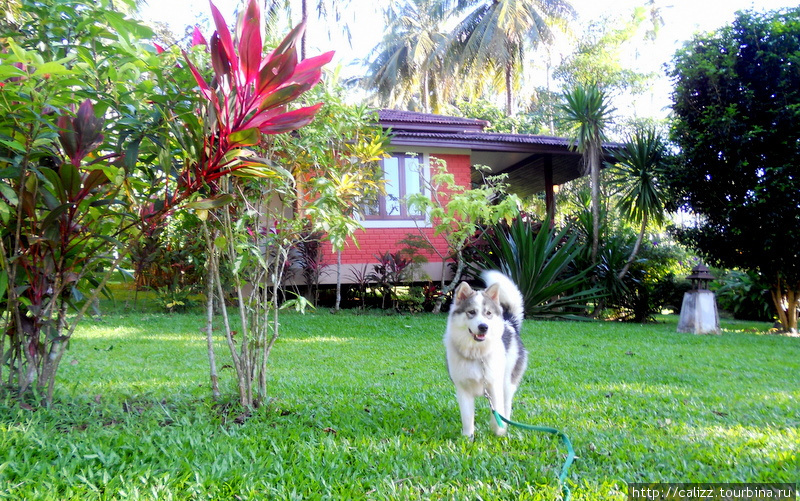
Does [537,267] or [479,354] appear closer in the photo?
[479,354]

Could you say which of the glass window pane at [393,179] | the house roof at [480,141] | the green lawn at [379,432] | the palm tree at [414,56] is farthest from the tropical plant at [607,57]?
the green lawn at [379,432]

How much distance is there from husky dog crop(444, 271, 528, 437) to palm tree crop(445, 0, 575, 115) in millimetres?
23513

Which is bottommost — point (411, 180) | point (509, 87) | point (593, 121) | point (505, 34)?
point (411, 180)

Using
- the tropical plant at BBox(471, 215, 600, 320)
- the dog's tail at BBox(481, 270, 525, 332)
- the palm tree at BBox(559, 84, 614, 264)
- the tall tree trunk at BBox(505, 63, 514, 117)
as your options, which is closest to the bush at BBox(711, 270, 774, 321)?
the palm tree at BBox(559, 84, 614, 264)

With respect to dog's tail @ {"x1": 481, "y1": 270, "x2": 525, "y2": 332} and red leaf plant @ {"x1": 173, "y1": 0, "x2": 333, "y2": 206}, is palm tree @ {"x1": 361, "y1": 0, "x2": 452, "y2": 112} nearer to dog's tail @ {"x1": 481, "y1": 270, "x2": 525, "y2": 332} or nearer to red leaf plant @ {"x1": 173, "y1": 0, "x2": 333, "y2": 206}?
dog's tail @ {"x1": 481, "y1": 270, "x2": 525, "y2": 332}

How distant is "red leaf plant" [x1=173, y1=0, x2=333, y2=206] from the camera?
2666mm

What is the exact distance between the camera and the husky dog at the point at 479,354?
11.2ft

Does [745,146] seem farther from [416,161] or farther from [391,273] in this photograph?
[391,273]

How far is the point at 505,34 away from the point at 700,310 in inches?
751

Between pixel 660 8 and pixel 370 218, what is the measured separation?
26.9m

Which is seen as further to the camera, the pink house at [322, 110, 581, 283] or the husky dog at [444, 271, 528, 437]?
the pink house at [322, 110, 581, 283]

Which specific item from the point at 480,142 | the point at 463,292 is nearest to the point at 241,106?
the point at 463,292

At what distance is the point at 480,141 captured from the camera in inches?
505

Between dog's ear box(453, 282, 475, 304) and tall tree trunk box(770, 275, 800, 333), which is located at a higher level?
dog's ear box(453, 282, 475, 304)
